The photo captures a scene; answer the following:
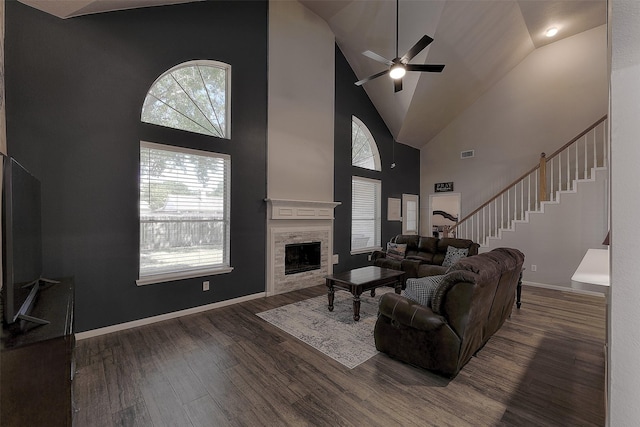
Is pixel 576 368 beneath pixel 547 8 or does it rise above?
beneath

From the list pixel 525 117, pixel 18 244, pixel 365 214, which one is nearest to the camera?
pixel 18 244

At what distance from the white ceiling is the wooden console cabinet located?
19.4ft

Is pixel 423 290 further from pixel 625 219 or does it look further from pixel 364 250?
pixel 364 250

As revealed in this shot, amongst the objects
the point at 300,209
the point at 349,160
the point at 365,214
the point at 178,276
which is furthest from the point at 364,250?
the point at 178,276

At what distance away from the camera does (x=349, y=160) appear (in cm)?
613

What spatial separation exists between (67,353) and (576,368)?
3.87 meters

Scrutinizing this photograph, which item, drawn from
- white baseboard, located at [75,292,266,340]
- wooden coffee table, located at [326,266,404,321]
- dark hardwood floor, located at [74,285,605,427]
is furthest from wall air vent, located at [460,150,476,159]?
white baseboard, located at [75,292,266,340]

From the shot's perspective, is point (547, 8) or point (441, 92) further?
point (441, 92)

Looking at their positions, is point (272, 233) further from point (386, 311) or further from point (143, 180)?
point (386, 311)

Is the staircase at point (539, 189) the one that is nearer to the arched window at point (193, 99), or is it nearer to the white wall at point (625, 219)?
the white wall at point (625, 219)

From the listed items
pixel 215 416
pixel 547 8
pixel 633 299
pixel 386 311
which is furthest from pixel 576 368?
pixel 547 8

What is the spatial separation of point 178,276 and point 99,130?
76.7 inches

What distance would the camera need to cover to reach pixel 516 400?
6.81 ft

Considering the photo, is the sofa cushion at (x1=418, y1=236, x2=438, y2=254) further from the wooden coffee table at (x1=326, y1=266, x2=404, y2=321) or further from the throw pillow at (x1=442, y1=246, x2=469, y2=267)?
the wooden coffee table at (x1=326, y1=266, x2=404, y2=321)
